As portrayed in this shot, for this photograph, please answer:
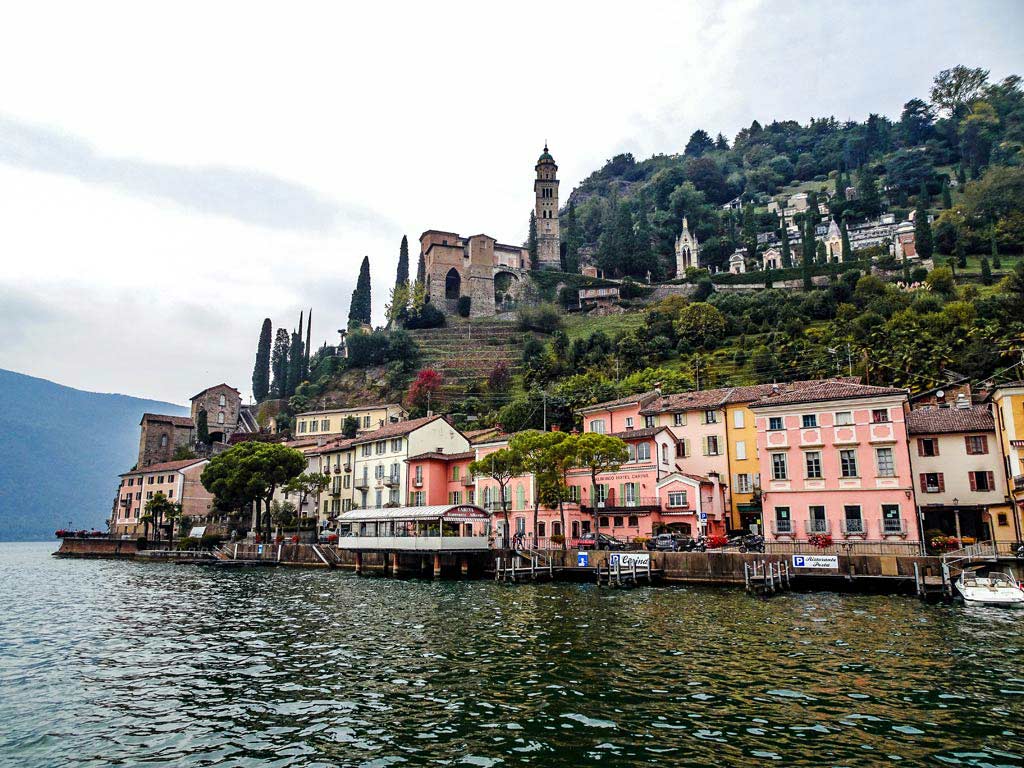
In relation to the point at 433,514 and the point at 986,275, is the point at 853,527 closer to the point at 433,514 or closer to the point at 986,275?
the point at 433,514

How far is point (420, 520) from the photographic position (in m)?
48.6

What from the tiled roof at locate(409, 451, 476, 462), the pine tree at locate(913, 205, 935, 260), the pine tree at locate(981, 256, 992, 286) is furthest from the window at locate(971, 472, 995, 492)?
the pine tree at locate(913, 205, 935, 260)

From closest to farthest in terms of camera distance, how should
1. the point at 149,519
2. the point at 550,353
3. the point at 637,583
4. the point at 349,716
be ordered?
the point at 349,716 → the point at 637,583 → the point at 149,519 → the point at 550,353

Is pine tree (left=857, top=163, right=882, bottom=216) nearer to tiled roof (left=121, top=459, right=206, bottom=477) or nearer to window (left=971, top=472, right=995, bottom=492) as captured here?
window (left=971, top=472, right=995, bottom=492)

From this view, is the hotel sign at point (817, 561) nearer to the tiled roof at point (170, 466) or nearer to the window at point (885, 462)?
the window at point (885, 462)

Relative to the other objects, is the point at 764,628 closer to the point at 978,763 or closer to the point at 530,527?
the point at 978,763

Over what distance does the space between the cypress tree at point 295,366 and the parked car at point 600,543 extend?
8453 cm

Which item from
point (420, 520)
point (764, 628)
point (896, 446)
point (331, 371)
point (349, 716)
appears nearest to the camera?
point (349, 716)

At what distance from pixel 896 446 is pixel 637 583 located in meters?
18.1

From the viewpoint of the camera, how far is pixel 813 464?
43.2 m

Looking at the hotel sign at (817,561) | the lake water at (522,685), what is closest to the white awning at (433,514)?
the lake water at (522,685)

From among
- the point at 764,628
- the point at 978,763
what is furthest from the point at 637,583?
the point at 978,763

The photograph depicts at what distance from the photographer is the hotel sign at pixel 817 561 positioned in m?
34.6

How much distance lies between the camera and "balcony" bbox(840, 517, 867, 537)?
41000 millimetres
